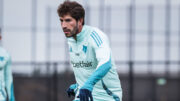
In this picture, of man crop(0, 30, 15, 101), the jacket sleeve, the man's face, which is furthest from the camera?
man crop(0, 30, 15, 101)

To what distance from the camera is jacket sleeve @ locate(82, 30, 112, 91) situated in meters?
3.31

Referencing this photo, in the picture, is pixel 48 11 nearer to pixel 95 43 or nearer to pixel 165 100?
pixel 165 100

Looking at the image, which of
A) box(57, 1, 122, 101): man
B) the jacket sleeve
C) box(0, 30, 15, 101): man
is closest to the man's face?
box(57, 1, 122, 101): man

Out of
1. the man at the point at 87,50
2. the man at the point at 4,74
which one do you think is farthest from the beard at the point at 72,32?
the man at the point at 4,74

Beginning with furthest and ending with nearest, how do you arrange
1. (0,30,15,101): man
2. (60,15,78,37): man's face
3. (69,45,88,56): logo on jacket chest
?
(0,30,15,101): man, (69,45,88,56): logo on jacket chest, (60,15,78,37): man's face

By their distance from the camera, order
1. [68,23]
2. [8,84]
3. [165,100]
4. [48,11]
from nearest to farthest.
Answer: [68,23], [8,84], [165,100], [48,11]

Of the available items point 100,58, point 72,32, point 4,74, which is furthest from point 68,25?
point 4,74

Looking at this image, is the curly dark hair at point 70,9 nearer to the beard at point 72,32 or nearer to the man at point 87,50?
the man at point 87,50

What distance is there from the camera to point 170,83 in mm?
14484

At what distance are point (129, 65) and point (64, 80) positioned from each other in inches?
96.7

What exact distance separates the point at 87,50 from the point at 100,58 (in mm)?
348

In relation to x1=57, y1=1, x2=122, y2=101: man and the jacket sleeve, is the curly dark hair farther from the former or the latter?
the jacket sleeve

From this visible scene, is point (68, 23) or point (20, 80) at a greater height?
point (68, 23)

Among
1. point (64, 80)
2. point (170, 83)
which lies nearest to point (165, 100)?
point (170, 83)
